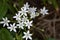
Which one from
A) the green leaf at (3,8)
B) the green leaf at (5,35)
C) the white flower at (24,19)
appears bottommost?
the green leaf at (5,35)

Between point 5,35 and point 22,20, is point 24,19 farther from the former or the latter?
point 5,35

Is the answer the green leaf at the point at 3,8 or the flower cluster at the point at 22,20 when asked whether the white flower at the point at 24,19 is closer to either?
the flower cluster at the point at 22,20

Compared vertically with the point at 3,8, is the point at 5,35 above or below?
below

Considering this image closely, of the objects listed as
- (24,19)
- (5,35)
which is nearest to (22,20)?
(24,19)

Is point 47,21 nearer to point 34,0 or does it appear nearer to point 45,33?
point 45,33

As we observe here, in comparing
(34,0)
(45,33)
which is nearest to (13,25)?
(34,0)

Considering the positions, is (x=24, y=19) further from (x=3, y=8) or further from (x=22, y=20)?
(x=3, y=8)

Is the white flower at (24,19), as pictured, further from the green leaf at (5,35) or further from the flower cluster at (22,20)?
the green leaf at (5,35)

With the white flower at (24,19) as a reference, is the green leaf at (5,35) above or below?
below

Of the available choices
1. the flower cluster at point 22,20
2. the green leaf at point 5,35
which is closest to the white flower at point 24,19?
the flower cluster at point 22,20

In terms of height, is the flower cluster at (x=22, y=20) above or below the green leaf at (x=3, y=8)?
below

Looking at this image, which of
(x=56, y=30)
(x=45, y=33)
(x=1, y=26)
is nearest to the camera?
(x=1, y=26)
